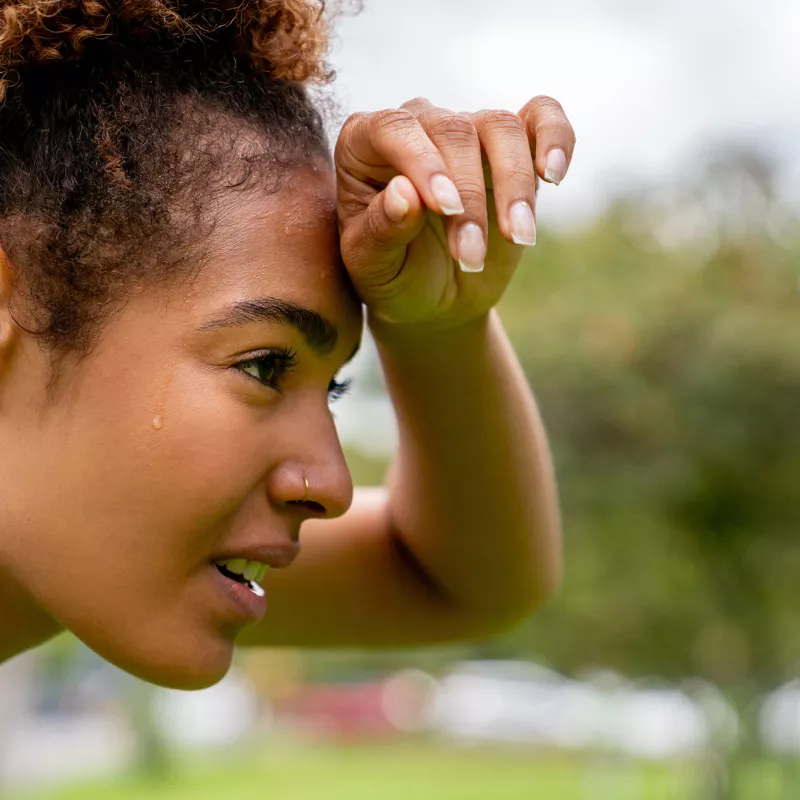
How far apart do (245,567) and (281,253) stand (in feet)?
1.59

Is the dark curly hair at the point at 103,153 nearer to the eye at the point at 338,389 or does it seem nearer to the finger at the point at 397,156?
the finger at the point at 397,156

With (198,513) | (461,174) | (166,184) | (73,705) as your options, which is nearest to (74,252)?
(166,184)

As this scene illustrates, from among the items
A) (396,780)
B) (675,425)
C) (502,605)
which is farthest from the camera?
(396,780)

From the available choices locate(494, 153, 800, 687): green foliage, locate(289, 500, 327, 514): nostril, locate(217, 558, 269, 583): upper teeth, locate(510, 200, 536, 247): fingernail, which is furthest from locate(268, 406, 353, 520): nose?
locate(494, 153, 800, 687): green foliage

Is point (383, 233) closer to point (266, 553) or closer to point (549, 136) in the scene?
point (549, 136)

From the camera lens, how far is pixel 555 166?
5.15ft

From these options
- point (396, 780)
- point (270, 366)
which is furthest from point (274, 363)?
point (396, 780)

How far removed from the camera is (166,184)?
1783 mm

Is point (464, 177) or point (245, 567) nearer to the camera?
point (464, 177)

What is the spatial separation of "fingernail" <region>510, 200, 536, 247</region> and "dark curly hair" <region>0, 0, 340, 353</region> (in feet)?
1.57

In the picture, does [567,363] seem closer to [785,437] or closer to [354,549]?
[785,437]

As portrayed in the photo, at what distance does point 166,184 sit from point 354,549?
0.93 m

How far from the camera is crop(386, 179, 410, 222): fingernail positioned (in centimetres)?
156

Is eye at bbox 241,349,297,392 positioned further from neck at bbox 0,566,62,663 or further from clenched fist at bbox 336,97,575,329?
neck at bbox 0,566,62,663
